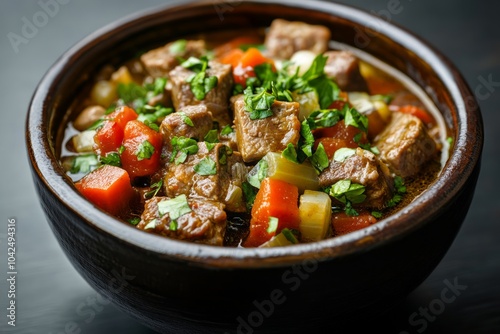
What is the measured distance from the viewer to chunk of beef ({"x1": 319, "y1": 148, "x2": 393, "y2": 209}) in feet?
11.0

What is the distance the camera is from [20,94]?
519 cm

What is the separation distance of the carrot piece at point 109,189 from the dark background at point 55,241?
731mm

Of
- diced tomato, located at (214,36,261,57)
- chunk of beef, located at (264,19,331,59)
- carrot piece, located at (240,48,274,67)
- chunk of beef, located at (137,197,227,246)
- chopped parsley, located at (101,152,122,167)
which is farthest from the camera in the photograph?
diced tomato, located at (214,36,261,57)

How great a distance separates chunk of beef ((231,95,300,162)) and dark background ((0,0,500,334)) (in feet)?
3.40

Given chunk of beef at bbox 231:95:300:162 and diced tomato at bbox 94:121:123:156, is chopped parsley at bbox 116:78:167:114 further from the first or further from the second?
chunk of beef at bbox 231:95:300:162

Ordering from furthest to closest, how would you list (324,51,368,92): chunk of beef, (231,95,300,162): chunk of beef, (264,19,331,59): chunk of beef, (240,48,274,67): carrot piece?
(264,19,331,59): chunk of beef < (324,51,368,92): chunk of beef < (240,48,274,67): carrot piece < (231,95,300,162): chunk of beef

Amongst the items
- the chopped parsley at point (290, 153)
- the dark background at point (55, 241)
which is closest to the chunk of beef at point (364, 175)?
the chopped parsley at point (290, 153)

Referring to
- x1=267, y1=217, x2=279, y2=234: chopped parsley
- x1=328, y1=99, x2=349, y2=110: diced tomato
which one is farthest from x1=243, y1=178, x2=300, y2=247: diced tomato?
x1=328, y1=99, x2=349, y2=110: diced tomato

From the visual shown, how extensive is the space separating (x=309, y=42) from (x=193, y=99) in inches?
39.8

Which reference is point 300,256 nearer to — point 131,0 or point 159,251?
point 159,251

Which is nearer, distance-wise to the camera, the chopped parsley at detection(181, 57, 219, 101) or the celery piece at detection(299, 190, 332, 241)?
the celery piece at detection(299, 190, 332, 241)

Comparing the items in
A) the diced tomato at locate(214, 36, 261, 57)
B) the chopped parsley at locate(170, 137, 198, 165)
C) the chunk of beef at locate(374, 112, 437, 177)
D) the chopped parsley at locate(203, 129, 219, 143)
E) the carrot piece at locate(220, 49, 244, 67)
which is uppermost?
the chopped parsley at locate(170, 137, 198, 165)

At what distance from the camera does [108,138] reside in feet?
11.9

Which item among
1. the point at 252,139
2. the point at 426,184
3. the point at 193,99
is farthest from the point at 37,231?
the point at 426,184
